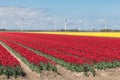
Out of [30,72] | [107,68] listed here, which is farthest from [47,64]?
[107,68]

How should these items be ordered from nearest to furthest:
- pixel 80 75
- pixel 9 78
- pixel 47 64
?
1. pixel 9 78
2. pixel 80 75
3. pixel 47 64

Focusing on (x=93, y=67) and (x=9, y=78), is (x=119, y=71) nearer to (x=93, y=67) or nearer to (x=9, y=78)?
(x=93, y=67)

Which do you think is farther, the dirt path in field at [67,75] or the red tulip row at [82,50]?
the red tulip row at [82,50]

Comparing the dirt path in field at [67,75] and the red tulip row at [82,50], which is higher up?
the red tulip row at [82,50]

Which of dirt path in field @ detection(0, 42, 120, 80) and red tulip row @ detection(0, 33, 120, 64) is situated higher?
red tulip row @ detection(0, 33, 120, 64)

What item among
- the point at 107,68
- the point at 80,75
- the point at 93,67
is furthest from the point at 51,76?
the point at 107,68

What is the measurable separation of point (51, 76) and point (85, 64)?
214 centimetres

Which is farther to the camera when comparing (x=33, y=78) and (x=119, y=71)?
(x=119, y=71)

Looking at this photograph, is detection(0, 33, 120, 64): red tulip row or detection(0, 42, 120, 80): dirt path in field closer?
detection(0, 42, 120, 80): dirt path in field

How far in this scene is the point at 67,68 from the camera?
1795 centimetres

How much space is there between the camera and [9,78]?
15.1m

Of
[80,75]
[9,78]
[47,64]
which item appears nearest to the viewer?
[9,78]

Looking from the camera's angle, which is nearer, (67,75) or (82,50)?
(67,75)

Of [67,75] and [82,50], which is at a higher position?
[82,50]
